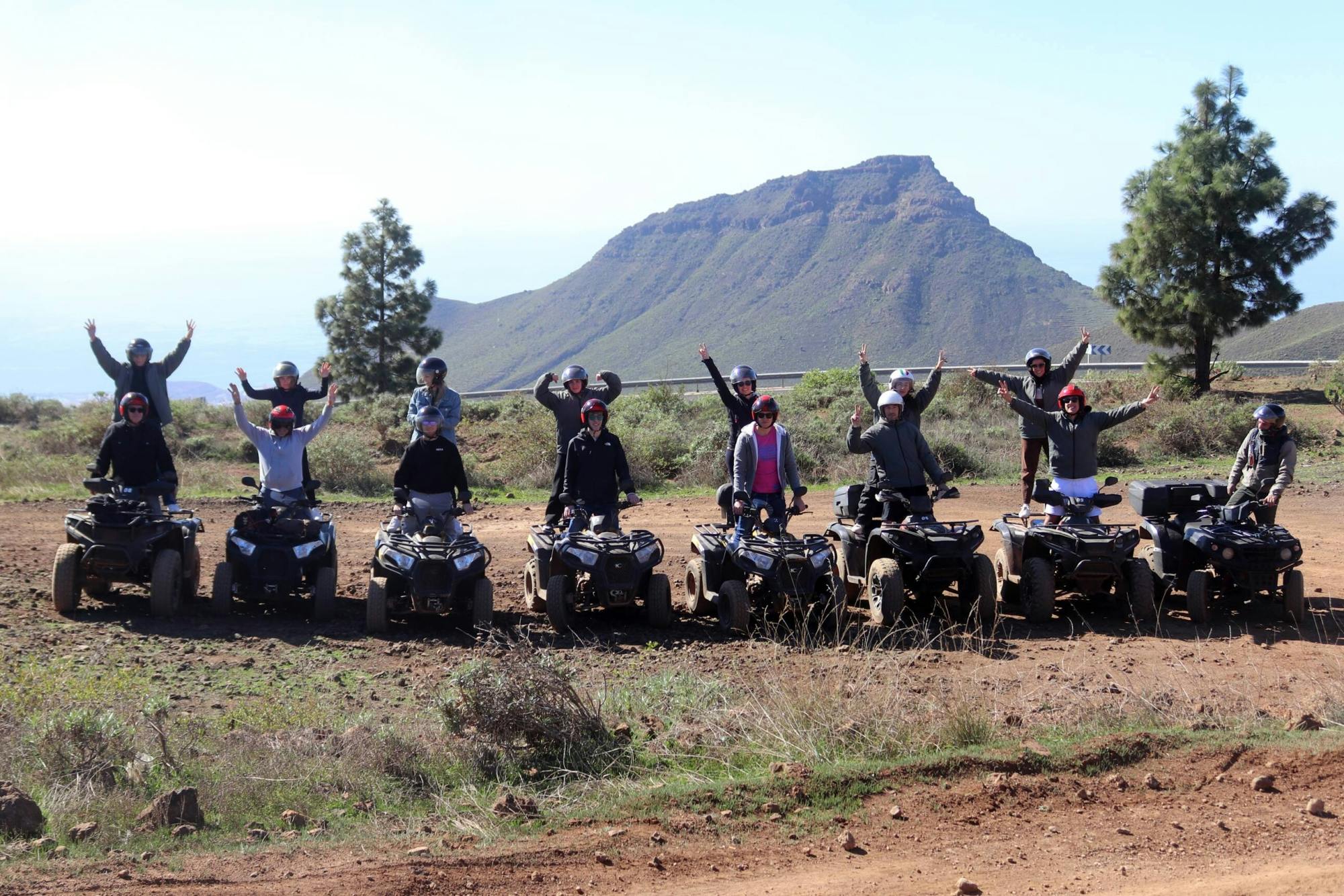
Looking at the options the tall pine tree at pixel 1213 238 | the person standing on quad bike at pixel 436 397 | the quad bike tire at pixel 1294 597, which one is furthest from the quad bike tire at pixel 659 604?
the tall pine tree at pixel 1213 238

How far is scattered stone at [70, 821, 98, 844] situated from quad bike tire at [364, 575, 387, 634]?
469 cm

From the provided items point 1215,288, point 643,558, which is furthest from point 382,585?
point 1215,288

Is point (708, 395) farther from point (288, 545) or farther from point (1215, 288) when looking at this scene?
point (288, 545)

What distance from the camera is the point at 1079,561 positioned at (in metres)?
11.5

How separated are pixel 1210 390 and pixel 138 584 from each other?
30418mm

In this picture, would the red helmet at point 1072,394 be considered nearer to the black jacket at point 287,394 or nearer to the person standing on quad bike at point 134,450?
the black jacket at point 287,394

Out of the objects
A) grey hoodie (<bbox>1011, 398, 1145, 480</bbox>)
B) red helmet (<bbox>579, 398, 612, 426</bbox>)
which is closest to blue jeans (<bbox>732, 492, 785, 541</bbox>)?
red helmet (<bbox>579, 398, 612, 426</bbox>)

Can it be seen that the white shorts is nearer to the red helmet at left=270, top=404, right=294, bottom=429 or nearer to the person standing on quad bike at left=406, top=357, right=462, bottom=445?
the person standing on quad bike at left=406, top=357, right=462, bottom=445

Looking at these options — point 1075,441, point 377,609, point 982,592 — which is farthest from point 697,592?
point 1075,441

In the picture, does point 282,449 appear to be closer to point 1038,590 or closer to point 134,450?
point 134,450

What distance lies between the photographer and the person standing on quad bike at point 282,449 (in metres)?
12.2

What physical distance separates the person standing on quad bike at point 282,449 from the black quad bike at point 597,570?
2.45 meters

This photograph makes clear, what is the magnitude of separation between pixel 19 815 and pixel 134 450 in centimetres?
647

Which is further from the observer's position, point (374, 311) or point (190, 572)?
point (374, 311)
